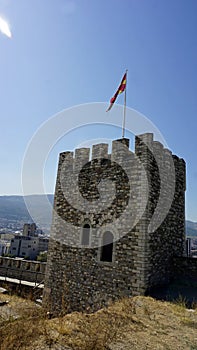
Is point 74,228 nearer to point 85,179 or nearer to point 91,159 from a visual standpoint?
point 85,179

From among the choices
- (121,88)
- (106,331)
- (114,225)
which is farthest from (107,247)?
(121,88)

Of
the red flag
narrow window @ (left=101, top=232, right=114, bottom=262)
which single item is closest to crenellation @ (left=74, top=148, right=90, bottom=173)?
the red flag

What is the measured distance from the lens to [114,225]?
10203 mm

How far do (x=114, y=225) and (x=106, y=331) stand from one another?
18.1ft

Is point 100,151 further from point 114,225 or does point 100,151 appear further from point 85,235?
point 85,235

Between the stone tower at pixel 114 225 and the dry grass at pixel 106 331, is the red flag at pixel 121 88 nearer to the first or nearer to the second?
the stone tower at pixel 114 225

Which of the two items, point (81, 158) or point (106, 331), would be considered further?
point (81, 158)

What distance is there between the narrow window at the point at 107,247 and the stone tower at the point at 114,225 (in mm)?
33

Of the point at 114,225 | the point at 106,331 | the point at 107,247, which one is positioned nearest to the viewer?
the point at 106,331

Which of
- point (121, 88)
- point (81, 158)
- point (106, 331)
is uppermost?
point (121, 88)

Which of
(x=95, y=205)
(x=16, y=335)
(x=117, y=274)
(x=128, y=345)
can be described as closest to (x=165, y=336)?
(x=128, y=345)

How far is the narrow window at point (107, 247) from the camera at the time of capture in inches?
409

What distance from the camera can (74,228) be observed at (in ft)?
38.2

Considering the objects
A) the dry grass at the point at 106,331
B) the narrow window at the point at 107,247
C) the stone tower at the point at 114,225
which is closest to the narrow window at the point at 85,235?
the stone tower at the point at 114,225
